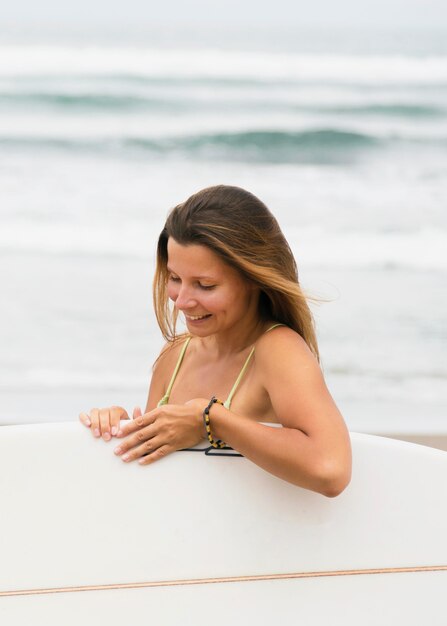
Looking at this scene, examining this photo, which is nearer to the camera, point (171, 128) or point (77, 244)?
point (77, 244)

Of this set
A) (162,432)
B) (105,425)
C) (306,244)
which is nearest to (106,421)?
(105,425)

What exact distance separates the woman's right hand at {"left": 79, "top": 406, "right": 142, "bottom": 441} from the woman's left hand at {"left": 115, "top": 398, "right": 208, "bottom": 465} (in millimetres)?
17

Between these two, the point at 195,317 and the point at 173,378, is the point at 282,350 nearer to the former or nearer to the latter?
the point at 195,317

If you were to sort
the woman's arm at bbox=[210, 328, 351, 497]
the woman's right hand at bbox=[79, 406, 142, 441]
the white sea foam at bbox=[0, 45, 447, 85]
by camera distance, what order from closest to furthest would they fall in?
1. the woman's arm at bbox=[210, 328, 351, 497]
2. the woman's right hand at bbox=[79, 406, 142, 441]
3. the white sea foam at bbox=[0, 45, 447, 85]

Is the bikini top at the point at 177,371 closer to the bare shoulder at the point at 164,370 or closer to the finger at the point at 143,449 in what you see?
the bare shoulder at the point at 164,370

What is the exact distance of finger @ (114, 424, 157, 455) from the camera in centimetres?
171

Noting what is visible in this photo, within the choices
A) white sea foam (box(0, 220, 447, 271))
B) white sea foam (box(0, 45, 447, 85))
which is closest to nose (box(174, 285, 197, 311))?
white sea foam (box(0, 220, 447, 271))

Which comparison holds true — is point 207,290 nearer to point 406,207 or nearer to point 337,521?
point 337,521

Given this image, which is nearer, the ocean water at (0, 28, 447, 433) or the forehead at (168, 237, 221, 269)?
the forehead at (168, 237, 221, 269)

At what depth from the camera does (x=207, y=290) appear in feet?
5.48

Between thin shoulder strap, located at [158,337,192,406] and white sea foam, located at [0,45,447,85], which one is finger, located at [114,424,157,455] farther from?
white sea foam, located at [0,45,447,85]

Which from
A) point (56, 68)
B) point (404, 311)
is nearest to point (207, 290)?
point (404, 311)

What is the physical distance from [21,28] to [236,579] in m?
7.24

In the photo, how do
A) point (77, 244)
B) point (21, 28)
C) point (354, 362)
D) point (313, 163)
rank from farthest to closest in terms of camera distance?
1. point (21, 28)
2. point (313, 163)
3. point (77, 244)
4. point (354, 362)
